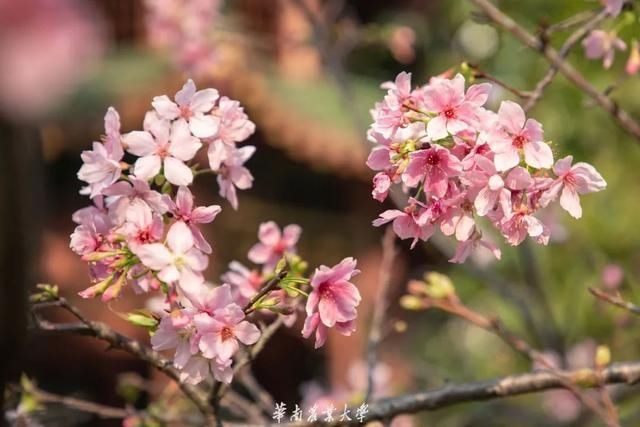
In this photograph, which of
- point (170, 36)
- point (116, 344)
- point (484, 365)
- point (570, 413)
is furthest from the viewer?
point (484, 365)

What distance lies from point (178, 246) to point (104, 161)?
0.17m

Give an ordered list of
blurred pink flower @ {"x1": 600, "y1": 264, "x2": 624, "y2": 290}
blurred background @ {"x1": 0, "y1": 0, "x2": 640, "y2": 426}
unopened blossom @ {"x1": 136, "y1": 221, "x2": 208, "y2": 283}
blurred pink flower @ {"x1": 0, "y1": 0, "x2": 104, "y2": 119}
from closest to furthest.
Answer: blurred pink flower @ {"x1": 0, "y1": 0, "x2": 104, "y2": 119} < unopened blossom @ {"x1": 136, "y1": 221, "x2": 208, "y2": 283} < blurred pink flower @ {"x1": 600, "y1": 264, "x2": 624, "y2": 290} < blurred background @ {"x1": 0, "y1": 0, "x2": 640, "y2": 426}

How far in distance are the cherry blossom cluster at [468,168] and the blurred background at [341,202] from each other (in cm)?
132

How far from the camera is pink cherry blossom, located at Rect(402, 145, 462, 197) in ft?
3.87

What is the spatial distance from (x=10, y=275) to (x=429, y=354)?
521 cm

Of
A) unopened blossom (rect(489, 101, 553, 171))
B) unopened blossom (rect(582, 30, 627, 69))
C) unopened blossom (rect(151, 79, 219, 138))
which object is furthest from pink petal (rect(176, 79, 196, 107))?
unopened blossom (rect(582, 30, 627, 69))

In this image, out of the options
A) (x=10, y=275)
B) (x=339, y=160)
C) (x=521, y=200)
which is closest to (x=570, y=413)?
(x=339, y=160)

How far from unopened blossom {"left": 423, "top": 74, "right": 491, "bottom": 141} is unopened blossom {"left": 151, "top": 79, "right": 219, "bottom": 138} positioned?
0.29 m

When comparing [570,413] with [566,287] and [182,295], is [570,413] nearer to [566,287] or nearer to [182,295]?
[566,287]

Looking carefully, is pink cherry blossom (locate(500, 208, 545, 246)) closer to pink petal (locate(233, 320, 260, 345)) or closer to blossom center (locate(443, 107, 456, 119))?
blossom center (locate(443, 107, 456, 119))

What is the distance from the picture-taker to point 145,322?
4.03 feet

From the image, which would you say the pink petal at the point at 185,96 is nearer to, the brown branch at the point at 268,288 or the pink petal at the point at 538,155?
the brown branch at the point at 268,288

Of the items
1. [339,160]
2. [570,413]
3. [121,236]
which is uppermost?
[121,236]

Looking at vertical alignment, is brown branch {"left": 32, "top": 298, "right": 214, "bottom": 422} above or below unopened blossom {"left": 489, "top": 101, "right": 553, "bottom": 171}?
below
